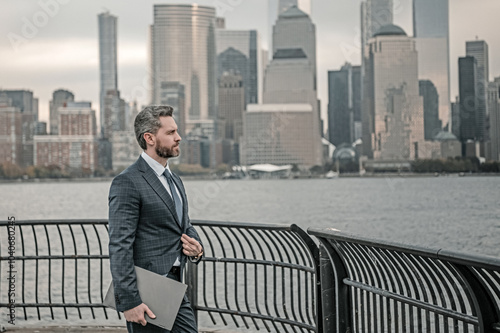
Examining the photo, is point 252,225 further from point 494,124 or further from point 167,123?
point 494,124

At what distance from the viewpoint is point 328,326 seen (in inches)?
208

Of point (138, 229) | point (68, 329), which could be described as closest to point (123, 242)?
point (138, 229)

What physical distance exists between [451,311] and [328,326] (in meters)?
1.49

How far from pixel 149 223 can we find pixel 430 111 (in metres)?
192

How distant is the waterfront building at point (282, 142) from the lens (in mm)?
191875

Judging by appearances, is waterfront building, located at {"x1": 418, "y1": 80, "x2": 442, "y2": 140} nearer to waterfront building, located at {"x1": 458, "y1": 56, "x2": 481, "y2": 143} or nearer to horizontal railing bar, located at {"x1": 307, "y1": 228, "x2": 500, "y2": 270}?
waterfront building, located at {"x1": 458, "y1": 56, "x2": 481, "y2": 143}

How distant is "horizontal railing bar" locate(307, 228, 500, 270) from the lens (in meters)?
3.28

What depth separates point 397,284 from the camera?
4664mm

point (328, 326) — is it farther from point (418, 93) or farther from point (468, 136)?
point (418, 93)

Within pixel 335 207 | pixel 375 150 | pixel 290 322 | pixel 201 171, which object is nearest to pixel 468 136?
pixel 375 150

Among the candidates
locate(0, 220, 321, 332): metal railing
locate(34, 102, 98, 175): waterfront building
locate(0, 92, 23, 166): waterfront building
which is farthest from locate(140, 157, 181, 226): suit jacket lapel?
locate(34, 102, 98, 175): waterfront building

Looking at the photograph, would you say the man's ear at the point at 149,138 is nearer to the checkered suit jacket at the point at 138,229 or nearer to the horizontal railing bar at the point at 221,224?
the checkered suit jacket at the point at 138,229

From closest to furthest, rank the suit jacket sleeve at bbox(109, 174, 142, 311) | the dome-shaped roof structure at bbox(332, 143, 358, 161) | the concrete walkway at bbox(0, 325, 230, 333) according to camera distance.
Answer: the suit jacket sleeve at bbox(109, 174, 142, 311), the concrete walkway at bbox(0, 325, 230, 333), the dome-shaped roof structure at bbox(332, 143, 358, 161)

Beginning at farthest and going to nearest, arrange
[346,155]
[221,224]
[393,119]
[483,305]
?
[346,155] < [393,119] < [221,224] < [483,305]
